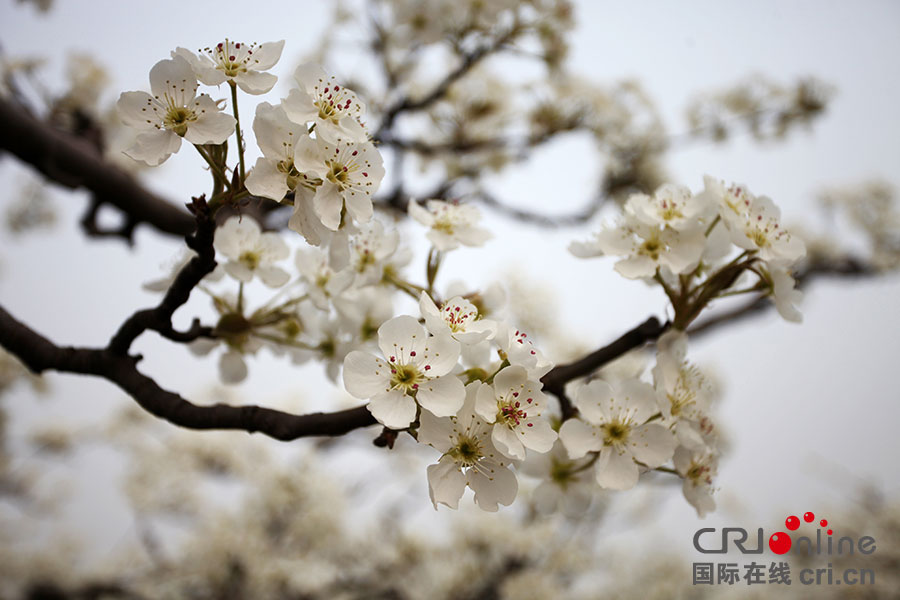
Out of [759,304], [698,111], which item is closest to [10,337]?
[759,304]

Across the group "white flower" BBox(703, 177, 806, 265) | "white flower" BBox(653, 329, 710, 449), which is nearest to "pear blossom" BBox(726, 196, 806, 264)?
"white flower" BBox(703, 177, 806, 265)

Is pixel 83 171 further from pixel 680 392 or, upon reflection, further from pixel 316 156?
pixel 680 392

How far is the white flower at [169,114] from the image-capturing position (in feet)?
1.76

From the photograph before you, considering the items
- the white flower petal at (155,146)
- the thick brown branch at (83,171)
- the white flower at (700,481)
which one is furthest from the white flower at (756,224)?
the thick brown branch at (83,171)

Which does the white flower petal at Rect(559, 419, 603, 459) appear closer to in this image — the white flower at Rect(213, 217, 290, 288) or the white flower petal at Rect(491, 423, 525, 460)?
the white flower petal at Rect(491, 423, 525, 460)

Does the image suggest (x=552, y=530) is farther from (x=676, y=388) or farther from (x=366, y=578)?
(x=676, y=388)

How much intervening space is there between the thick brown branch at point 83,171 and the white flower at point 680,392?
1.11m

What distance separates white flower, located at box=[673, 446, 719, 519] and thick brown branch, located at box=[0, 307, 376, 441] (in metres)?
0.38

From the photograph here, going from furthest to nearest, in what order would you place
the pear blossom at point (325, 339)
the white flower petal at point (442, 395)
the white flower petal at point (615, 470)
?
the pear blossom at point (325, 339)
the white flower petal at point (615, 470)
the white flower petal at point (442, 395)

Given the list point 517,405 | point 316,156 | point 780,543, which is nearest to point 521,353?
point 517,405

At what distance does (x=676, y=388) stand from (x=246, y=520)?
236cm

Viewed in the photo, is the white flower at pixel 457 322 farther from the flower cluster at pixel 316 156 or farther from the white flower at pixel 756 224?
the white flower at pixel 756 224

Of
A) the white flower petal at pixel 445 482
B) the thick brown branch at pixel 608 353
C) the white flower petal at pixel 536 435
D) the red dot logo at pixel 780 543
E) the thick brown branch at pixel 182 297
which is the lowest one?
the white flower petal at pixel 445 482

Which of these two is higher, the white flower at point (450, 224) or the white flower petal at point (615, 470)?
the white flower at point (450, 224)
